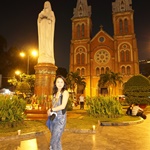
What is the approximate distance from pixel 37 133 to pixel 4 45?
3537 cm

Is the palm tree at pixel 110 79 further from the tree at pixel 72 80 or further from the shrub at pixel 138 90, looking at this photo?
the shrub at pixel 138 90

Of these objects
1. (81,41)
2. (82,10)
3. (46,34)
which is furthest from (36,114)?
(82,10)

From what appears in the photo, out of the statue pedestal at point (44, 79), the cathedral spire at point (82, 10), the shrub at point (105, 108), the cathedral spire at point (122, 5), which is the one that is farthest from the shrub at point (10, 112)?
the cathedral spire at point (122, 5)

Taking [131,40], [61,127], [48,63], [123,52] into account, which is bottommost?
[61,127]

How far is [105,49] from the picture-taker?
143 feet

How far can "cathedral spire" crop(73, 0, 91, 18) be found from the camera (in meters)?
48.7

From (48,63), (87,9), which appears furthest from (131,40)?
(48,63)

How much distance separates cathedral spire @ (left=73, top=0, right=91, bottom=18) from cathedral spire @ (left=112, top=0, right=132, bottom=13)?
811 cm

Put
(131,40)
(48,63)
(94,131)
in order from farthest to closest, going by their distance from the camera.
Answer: (131,40), (48,63), (94,131)

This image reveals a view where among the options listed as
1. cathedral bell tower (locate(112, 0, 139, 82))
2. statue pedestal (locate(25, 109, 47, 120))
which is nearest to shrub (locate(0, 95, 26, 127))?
statue pedestal (locate(25, 109, 47, 120))

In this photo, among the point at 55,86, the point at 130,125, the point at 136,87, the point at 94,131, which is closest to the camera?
the point at 55,86

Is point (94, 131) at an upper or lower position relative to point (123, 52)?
lower

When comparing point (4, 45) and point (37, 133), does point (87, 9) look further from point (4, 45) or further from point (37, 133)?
point (37, 133)

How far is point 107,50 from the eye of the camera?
142 ft
